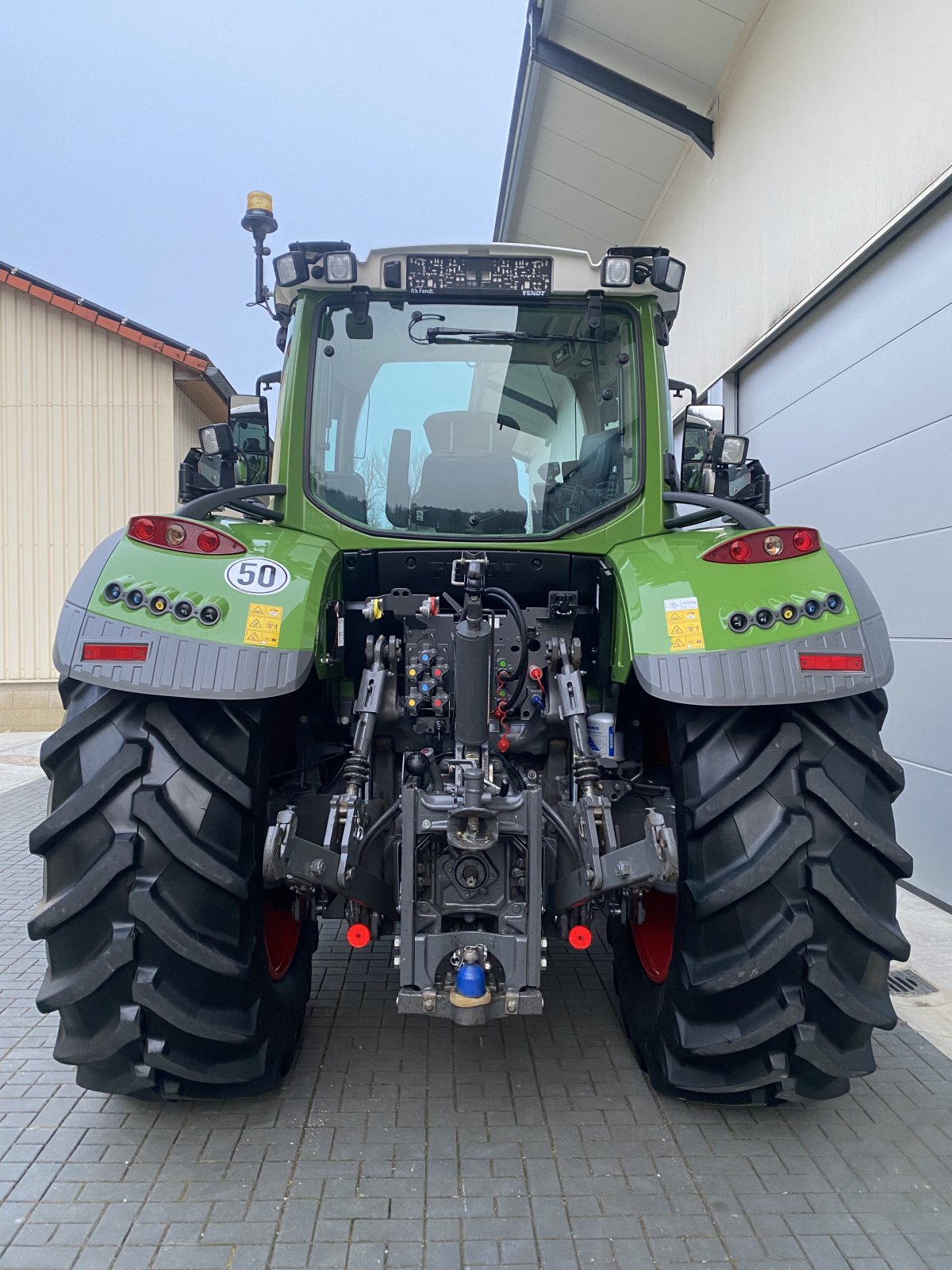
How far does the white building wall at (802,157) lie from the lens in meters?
4.58

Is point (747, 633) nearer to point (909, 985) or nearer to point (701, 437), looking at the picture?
point (701, 437)

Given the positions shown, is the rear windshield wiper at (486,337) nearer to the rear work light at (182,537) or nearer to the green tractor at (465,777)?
the green tractor at (465,777)

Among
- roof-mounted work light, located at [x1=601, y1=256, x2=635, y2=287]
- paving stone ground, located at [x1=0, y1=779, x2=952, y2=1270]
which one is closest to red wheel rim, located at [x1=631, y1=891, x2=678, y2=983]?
paving stone ground, located at [x1=0, y1=779, x2=952, y2=1270]

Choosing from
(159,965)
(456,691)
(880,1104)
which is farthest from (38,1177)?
(880,1104)

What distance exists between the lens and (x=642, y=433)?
3209 mm

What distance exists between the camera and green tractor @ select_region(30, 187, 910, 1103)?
2.35 m

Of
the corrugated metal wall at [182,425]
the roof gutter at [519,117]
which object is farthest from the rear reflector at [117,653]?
the corrugated metal wall at [182,425]

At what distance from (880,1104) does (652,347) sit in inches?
99.9

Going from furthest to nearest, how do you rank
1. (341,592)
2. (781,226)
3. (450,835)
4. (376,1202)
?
(781,226) < (341,592) < (450,835) < (376,1202)

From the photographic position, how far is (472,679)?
2545 millimetres

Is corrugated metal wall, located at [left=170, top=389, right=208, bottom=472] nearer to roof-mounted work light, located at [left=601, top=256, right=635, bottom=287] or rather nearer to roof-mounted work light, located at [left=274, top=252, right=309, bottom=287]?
roof-mounted work light, located at [left=274, top=252, right=309, bottom=287]

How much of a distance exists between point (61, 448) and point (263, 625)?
8.83 meters

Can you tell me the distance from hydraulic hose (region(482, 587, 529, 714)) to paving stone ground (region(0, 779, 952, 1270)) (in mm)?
1197

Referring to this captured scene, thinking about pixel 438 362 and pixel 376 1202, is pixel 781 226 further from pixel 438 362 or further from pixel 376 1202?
pixel 376 1202
